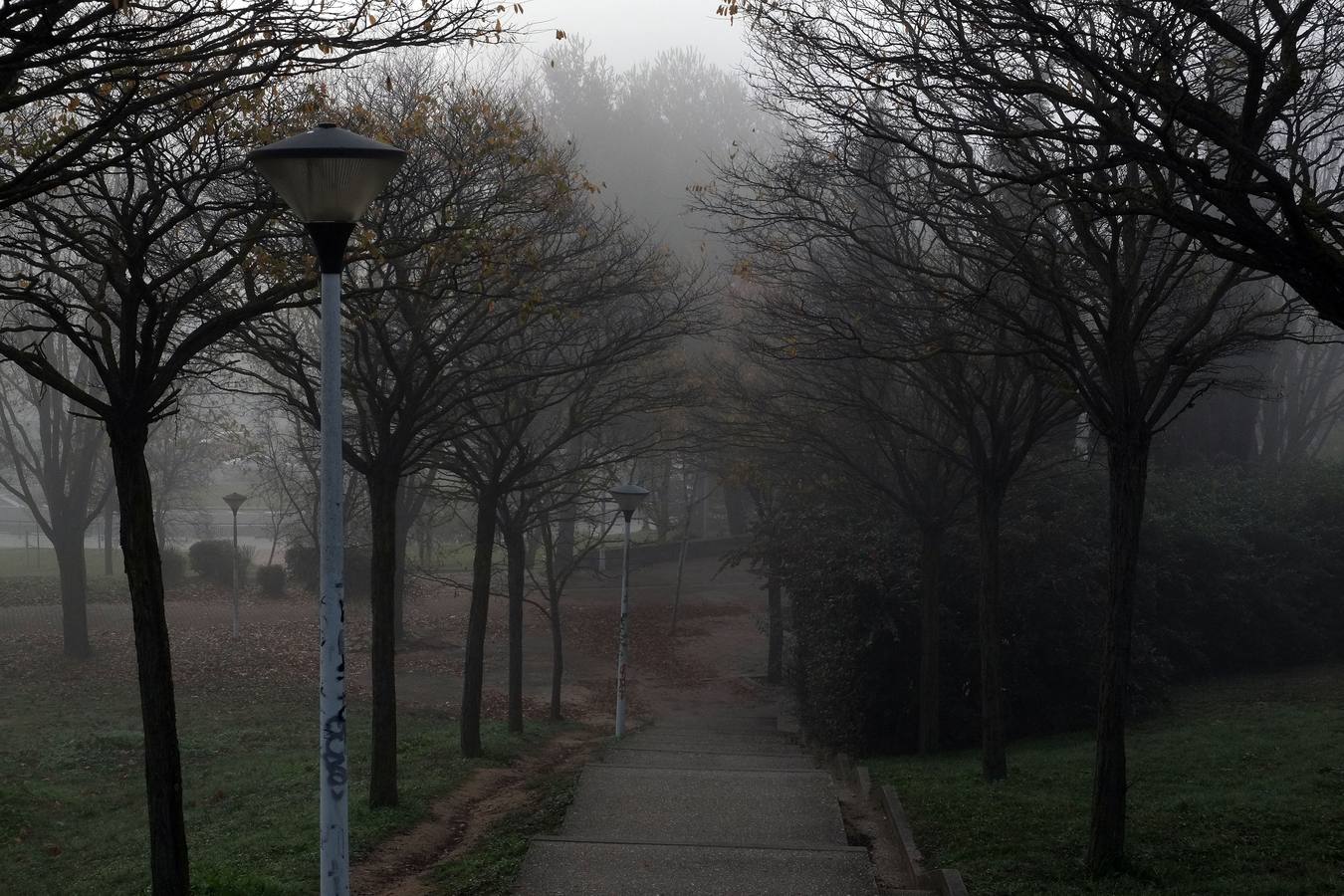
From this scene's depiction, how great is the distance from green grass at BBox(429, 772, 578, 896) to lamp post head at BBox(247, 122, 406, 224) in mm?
4571

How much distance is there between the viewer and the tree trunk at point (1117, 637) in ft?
26.5

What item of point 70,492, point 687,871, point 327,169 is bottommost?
point 687,871

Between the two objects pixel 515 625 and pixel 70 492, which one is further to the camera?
pixel 70 492

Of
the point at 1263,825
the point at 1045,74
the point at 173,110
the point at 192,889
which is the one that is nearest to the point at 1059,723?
the point at 1263,825

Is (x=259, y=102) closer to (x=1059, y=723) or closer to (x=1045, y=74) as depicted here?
(x=1045, y=74)

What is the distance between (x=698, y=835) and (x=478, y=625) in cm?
631

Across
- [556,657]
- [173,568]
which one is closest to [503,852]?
[556,657]

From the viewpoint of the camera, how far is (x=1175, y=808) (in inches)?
379

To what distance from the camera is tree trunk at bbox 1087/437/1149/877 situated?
806cm

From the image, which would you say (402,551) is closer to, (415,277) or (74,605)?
(74,605)

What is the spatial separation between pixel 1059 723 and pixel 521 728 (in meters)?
7.54

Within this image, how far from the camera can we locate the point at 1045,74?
388 inches

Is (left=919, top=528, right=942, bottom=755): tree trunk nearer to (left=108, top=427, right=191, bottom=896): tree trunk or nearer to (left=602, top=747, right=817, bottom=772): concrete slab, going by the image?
(left=602, top=747, right=817, bottom=772): concrete slab

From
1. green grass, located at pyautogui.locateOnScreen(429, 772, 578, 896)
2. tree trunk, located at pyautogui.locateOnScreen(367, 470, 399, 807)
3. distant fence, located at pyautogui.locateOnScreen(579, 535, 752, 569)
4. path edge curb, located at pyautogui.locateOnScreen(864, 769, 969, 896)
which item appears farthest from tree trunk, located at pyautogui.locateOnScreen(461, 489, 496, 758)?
distant fence, located at pyautogui.locateOnScreen(579, 535, 752, 569)
